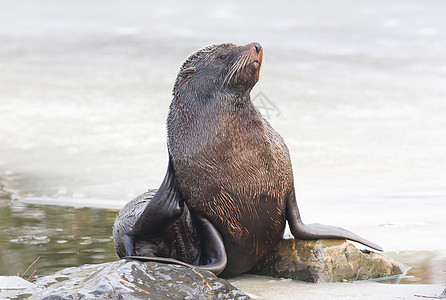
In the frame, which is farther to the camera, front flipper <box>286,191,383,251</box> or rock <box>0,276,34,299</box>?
front flipper <box>286,191,383,251</box>

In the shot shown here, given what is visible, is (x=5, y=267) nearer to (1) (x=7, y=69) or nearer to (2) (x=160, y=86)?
(2) (x=160, y=86)

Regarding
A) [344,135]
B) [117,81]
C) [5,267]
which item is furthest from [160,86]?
[5,267]

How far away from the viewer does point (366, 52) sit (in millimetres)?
17766

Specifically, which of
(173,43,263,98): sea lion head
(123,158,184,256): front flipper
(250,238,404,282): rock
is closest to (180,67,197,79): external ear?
(173,43,263,98): sea lion head

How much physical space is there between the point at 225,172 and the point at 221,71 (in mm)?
648

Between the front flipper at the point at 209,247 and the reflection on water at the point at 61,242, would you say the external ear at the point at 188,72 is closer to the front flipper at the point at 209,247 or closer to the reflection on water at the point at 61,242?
the front flipper at the point at 209,247

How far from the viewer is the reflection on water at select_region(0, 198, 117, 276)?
5.97m

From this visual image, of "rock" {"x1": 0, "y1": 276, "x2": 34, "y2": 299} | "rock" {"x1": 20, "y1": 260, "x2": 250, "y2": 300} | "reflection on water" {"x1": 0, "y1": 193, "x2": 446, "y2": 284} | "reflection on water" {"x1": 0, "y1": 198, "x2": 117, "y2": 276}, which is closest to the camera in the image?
"rock" {"x1": 20, "y1": 260, "x2": 250, "y2": 300}

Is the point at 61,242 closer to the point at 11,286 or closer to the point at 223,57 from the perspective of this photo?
the point at 11,286

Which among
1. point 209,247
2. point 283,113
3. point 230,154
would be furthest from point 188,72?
point 283,113

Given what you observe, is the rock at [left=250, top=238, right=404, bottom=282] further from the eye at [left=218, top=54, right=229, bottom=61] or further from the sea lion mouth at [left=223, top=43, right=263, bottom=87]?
the eye at [left=218, top=54, right=229, bottom=61]

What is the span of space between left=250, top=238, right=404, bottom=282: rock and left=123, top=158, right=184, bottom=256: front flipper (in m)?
0.67

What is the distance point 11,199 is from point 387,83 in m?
7.93

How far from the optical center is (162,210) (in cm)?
550
